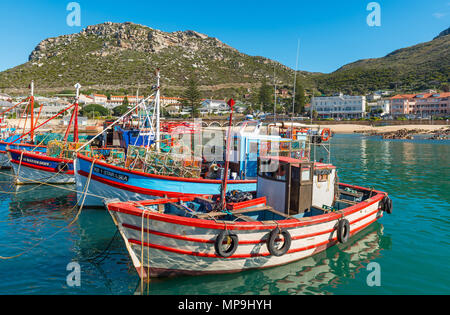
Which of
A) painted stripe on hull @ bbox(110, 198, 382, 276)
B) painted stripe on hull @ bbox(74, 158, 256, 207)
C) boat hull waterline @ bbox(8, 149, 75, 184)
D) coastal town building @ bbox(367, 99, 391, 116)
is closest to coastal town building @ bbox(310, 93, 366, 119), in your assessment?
coastal town building @ bbox(367, 99, 391, 116)

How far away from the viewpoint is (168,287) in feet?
26.1

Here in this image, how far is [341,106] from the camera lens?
122375 millimetres

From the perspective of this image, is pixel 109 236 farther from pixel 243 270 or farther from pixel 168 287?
pixel 243 270

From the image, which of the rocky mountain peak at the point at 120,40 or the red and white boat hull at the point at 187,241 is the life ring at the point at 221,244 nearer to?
the red and white boat hull at the point at 187,241

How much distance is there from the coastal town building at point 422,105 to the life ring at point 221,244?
414 feet

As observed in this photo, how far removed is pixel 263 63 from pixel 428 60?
343 feet

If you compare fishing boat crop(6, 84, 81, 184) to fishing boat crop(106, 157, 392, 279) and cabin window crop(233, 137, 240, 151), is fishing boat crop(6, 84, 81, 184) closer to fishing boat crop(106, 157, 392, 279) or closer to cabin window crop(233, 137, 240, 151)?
cabin window crop(233, 137, 240, 151)

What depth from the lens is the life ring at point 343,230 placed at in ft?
32.4

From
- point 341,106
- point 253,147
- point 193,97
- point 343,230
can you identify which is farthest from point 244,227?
point 341,106

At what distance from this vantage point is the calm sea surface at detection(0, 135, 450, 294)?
26.3 ft

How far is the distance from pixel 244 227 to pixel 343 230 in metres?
4.10

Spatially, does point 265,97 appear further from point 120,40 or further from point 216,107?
point 120,40
